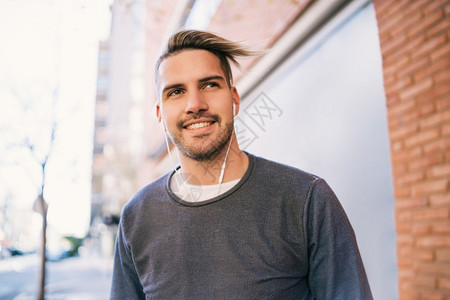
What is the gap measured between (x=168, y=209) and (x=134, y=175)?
89.6 feet

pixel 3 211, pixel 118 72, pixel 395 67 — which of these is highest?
pixel 118 72

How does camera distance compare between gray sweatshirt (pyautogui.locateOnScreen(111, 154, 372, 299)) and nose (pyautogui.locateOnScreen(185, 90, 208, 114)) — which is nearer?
gray sweatshirt (pyautogui.locateOnScreen(111, 154, 372, 299))

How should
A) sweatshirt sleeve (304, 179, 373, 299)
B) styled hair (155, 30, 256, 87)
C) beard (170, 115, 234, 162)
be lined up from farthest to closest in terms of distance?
styled hair (155, 30, 256, 87), beard (170, 115, 234, 162), sweatshirt sleeve (304, 179, 373, 299)

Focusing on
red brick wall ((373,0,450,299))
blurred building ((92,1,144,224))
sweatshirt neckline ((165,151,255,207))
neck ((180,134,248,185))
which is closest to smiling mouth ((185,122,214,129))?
neck ((180,134,248,185))

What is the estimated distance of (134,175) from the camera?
2828 centimetres

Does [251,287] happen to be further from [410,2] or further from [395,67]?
[410,2]

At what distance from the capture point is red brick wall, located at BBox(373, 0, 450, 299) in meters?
2.42

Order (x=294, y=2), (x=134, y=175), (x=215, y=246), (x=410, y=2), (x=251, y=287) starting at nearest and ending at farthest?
1. (x=251, y=287)
2. (x=215, y=246)
3. (x=410, y=2)
4. (x=294, y=2)
5. (x=134, y=175)

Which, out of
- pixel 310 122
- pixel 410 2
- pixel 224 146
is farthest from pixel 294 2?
pixel 224 146

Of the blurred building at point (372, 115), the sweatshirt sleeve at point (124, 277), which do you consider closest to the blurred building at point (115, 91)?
the blurred building at point (372, 115)

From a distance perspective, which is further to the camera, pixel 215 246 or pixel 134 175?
pixel 134 175

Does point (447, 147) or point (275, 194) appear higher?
point (447, 147)

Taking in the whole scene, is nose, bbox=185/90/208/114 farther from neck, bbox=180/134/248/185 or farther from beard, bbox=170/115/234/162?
neck, bbox=180/134/248/185

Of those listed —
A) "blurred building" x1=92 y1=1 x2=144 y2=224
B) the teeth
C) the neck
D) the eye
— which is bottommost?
the neck
